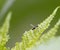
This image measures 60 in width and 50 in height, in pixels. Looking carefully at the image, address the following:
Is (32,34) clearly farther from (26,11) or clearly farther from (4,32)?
(26,11)

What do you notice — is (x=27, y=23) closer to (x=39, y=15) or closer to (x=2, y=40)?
(x=39, y=15)

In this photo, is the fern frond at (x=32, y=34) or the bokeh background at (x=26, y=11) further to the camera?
the bokeh background at (x=26, y=11)

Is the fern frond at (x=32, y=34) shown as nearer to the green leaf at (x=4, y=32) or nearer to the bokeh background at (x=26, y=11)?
the green leaf at (x=4, y=32)

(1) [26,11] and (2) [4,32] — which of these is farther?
(1) [26,11]

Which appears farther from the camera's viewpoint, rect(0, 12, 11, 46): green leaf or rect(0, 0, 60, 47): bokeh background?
rect(0, 0, 60, 47): bokeh background

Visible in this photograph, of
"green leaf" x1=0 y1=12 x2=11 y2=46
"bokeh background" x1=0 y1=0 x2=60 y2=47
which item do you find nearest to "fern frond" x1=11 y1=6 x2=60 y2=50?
"green leaf" x1=0 y1=12 x2=11 y2=46

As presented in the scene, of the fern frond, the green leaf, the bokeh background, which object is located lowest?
the fern frond

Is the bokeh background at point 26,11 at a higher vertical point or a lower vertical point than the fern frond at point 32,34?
higher

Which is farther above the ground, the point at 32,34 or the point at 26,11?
the point at 26,11

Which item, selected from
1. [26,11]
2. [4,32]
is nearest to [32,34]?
[4,32]

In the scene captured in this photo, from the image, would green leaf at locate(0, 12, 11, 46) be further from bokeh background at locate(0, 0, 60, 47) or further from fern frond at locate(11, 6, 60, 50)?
bokeh background at locate(0, 0, 60, 47)

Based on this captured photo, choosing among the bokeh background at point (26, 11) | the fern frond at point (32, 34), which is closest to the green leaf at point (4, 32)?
the fern frond at point (32, 34)

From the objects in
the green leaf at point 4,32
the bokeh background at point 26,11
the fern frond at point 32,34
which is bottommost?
the fern frond at point 32,34
